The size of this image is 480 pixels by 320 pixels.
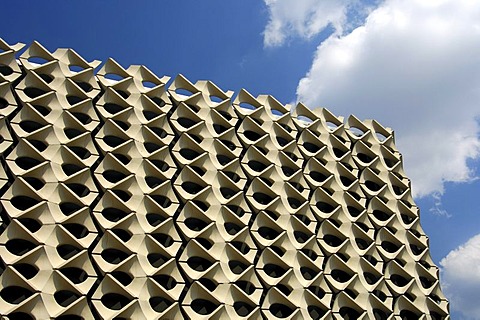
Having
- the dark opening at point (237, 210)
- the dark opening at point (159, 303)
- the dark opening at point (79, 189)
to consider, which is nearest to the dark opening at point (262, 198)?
the dark opening at point (237, 210)

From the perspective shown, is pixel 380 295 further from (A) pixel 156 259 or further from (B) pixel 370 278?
(A) pixel 156 259

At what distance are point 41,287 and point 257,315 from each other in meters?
11.1

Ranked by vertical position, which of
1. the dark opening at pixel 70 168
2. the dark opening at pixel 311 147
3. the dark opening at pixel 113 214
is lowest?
the dark opening at pixel 113 214

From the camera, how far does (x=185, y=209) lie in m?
29.0

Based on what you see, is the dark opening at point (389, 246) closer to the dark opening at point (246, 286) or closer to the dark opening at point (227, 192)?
the dark opening at point (246, 286)

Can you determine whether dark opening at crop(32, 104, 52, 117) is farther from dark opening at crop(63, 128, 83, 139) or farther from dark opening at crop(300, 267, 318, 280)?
dark opening at crop(300, 267, 318, 280)

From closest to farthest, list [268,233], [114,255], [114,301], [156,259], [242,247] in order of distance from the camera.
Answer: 1. [114,301]
2. [114,255]
3. [156,259]
4. [242,247]
5. [268,233]

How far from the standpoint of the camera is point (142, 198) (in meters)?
28.1

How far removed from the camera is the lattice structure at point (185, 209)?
82.2 ft

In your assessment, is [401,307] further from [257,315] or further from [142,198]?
[142,198]

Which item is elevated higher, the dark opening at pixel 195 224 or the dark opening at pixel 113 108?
the dark opening at pixel 113 108

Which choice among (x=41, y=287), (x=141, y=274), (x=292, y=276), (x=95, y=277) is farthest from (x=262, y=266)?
(x=41, y=287)

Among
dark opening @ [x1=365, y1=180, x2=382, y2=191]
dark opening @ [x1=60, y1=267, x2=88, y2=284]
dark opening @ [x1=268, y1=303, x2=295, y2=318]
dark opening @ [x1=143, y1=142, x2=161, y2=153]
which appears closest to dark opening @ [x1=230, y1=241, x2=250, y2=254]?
dark opening @ [x1=268, y1=303, x2=295, y2=318]

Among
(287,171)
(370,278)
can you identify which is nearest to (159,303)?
(287,171)
